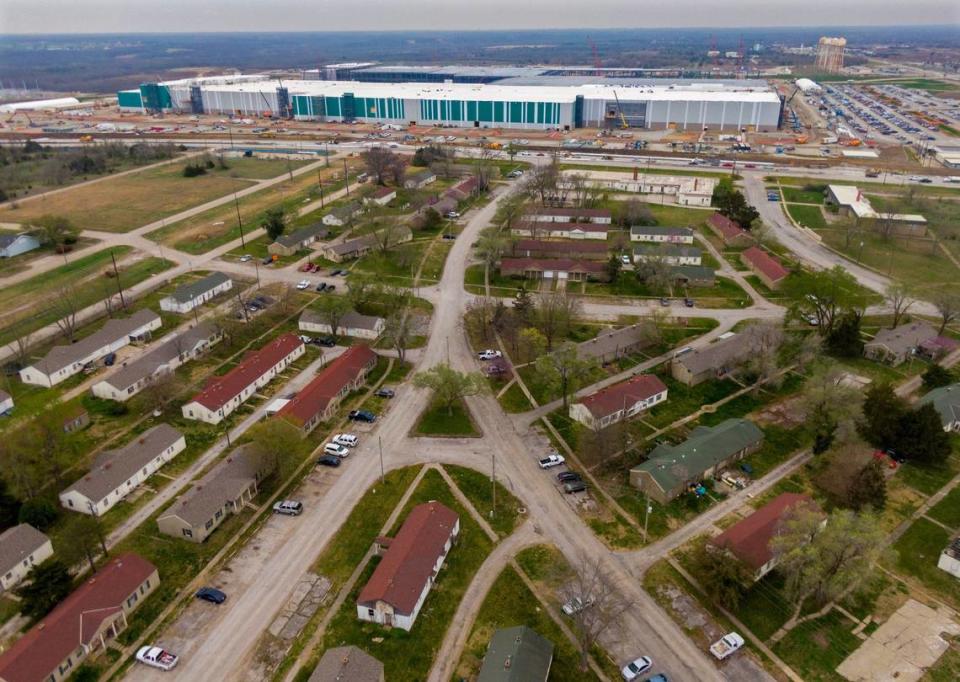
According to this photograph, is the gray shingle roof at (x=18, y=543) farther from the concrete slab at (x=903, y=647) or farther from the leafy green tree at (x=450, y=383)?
the concrete slab at (x=903, y=647)

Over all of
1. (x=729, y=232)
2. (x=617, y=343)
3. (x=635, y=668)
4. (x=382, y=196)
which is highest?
(x=382, y=196)

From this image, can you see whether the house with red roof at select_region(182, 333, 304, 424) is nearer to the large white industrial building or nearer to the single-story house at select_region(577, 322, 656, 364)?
the single-story house at select_region(577, 322, 656, 364)

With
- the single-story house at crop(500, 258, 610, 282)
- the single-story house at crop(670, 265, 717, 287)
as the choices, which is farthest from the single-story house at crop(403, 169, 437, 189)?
the single-story house at crop(670, 265, 717, 287)

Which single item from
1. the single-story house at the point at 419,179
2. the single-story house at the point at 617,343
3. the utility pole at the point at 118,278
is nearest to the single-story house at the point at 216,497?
the single-story house at the point at 617,343

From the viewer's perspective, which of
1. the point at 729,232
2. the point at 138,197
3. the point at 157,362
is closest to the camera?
the point at 157,362

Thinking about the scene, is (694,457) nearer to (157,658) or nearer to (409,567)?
(409,567)

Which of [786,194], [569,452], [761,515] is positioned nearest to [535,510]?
[569,452]

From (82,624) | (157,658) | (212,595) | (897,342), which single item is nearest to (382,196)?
(897,342)
